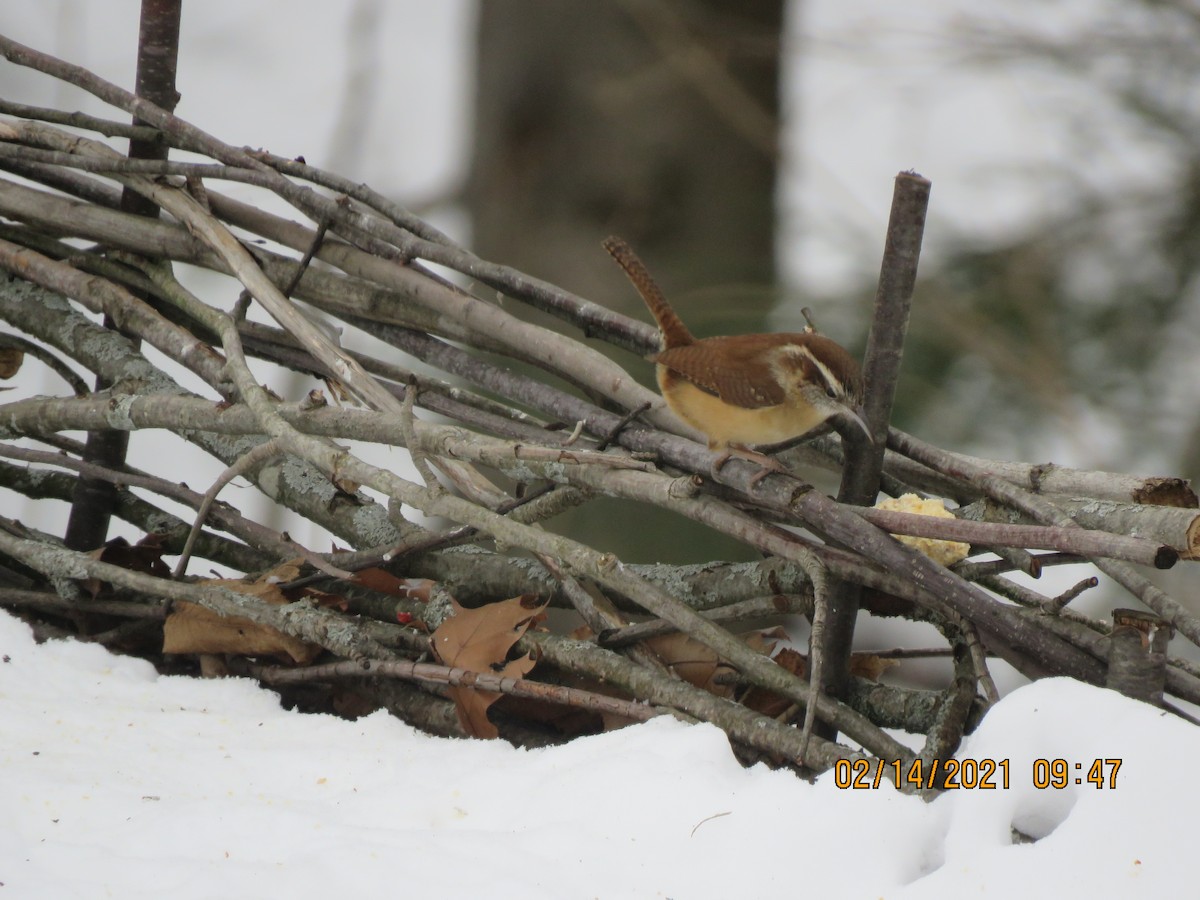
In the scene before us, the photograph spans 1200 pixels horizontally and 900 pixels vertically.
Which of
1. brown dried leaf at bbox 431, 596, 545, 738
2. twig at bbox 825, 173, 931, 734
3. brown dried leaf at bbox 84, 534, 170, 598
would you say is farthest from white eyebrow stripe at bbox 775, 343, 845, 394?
brown dried leaf at bbox 84, 534, 170, 598

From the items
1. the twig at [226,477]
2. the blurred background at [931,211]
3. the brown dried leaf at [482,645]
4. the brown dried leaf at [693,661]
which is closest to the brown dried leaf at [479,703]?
the brown dried leaf at [482,645]

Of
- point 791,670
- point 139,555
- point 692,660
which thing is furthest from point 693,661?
point 139,555

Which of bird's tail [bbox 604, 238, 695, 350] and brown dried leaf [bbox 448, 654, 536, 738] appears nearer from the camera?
brown dried leaf [bbox 448, 654, 536, 738]

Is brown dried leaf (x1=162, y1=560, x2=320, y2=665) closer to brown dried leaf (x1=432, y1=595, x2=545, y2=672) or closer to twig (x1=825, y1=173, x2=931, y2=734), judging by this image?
brown dried leaf (x1=432, y1=595, x2=545, y2=672)

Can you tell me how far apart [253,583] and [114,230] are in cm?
77

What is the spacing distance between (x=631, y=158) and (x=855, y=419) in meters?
2.64

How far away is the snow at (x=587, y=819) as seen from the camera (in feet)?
3.81

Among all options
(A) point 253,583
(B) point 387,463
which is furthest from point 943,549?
(B) point 387,463

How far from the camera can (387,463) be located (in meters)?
6.36

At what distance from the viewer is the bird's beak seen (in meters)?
1.66

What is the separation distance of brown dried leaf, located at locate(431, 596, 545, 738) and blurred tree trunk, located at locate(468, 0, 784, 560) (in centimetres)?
230

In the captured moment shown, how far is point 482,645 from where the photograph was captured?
1741mm

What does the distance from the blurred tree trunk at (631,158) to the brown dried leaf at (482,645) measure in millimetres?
2300

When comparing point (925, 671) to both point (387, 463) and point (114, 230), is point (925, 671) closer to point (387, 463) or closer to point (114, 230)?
point (114, 230)
